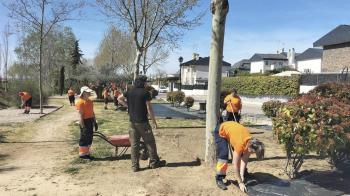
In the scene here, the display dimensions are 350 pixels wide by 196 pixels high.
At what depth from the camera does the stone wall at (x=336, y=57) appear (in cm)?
3888

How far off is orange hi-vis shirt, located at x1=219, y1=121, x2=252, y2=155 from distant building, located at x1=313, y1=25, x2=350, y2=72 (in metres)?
34.0

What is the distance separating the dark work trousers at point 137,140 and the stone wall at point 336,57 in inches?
1312

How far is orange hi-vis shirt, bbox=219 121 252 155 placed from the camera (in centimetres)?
658

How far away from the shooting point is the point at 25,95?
79.5 ft

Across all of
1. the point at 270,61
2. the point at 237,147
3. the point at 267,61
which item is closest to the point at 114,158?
the point at 237,147

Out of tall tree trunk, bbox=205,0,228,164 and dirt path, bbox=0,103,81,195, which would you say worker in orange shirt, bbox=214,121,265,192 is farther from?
dirt path, bbox=0,103,81,195

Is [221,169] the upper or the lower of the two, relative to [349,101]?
lower

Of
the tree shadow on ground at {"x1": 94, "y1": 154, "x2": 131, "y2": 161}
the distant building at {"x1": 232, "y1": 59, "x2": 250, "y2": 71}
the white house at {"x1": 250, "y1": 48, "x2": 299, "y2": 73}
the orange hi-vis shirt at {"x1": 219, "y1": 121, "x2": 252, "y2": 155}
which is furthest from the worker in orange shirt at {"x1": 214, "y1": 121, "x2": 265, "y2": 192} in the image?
the distant building at {"x1": 232, "y1": 59, "x2": 250, "y2": 71}

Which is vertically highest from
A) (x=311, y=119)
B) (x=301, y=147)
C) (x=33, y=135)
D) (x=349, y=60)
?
(x=349, y=60)

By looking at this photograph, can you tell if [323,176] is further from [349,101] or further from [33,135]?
[33,135]

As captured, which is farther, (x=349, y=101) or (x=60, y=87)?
(x=60, y=87)

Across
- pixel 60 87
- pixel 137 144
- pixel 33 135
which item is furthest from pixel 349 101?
pixel 60 87

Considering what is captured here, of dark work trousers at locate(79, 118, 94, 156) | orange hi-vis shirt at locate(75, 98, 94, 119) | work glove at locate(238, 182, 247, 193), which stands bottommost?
work glove at locate(238, 182, 247, 193)

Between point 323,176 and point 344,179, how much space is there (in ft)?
1.12
